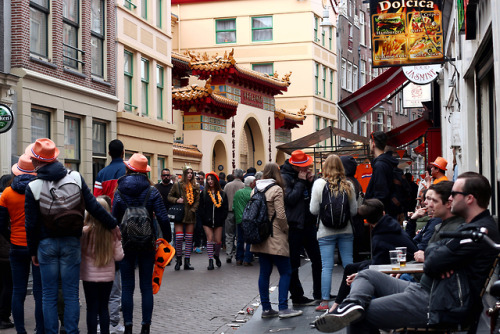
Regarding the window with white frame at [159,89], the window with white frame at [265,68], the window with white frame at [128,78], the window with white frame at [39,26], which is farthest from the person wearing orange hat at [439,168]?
the window with white frame at [265,68]

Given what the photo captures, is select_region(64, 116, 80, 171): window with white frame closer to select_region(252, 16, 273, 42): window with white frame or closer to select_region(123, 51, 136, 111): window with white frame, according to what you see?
select_region(123, 51, 136, 111): window with white frame

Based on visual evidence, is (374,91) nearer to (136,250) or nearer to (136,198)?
(136,198)

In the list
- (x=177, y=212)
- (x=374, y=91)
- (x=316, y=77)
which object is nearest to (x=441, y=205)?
(x=177, y=212)

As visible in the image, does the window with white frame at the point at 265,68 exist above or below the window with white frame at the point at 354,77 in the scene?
below

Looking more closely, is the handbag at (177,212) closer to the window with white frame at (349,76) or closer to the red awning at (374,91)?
the red awning at (374,91)

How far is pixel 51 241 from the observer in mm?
7664

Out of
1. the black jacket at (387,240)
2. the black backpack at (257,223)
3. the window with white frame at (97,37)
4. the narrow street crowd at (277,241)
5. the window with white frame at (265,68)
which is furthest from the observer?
the window with white frame at (265,68)

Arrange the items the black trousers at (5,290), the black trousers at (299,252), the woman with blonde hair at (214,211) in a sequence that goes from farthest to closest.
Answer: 1. the woman with blonde hair at (214,211)
2. the black trousers at (299,252)
3. the black trousers at (5,290)

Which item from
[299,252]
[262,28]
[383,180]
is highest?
[262,28]

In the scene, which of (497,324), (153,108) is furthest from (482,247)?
(153,108)

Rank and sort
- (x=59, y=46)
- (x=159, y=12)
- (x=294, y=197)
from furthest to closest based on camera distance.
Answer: (x=159, y=12) → (x=59, y=46) → (x=294, y=197)

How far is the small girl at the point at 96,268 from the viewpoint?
8031 millimetres

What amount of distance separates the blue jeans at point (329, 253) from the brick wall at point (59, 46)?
11.2 m

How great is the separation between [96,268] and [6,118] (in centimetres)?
735
